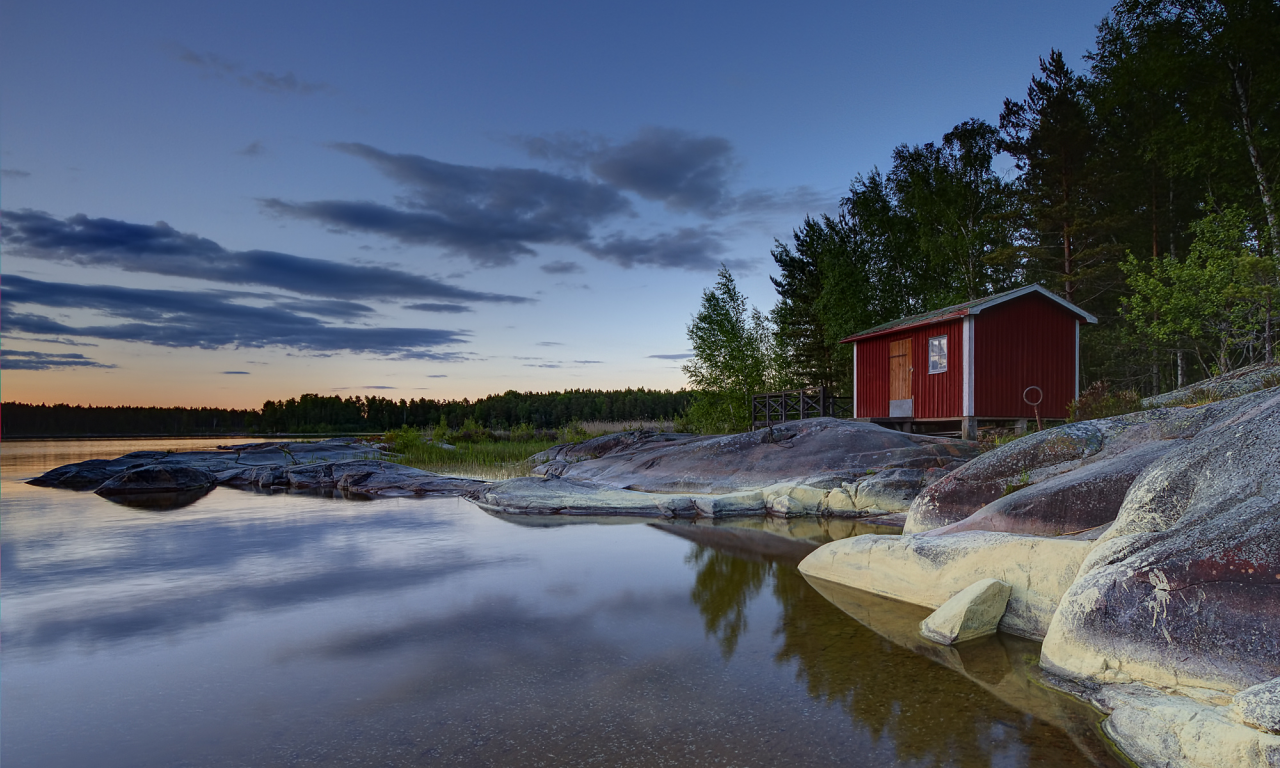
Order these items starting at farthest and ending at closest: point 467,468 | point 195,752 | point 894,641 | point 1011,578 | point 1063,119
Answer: point 1063,119 < point 467,468 < point 1011,578 < point 894,641 < point 195,752

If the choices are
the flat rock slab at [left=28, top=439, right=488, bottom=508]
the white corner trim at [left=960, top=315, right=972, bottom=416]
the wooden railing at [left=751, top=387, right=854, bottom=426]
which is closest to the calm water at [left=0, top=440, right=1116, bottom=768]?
the flat rock slab at [left=28, top=439, right=488, bottom=508]

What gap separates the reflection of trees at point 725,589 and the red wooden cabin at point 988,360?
11466mm

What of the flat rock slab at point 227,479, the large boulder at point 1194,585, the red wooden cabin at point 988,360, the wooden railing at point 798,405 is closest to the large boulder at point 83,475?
the flat rock slab at point 227,479

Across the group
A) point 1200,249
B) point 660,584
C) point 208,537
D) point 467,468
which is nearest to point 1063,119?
point 1200,249

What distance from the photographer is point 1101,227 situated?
78.2ft

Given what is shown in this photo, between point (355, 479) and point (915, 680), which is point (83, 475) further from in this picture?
point (915, 680)

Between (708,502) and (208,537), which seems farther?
(708,502)

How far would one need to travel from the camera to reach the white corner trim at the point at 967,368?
668 inches

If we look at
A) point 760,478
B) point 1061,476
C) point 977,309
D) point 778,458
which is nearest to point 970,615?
point 1061,476

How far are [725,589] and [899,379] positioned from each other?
14756 mm

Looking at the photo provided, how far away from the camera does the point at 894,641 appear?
197 inches

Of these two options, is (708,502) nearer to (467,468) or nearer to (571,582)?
(571,582)

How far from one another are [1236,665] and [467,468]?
18.8 metres

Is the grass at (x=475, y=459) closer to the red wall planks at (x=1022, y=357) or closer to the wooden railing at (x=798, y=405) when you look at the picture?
the wooden railing at (x=798, y=405)
